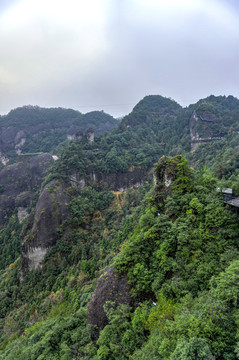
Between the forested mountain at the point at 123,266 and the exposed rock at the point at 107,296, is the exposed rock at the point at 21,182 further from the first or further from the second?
the exposed rock at the point at 107,296

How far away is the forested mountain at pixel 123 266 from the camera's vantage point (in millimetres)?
7652

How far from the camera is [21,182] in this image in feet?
179

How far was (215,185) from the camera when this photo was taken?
15172 millimetres

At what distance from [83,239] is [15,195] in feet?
104

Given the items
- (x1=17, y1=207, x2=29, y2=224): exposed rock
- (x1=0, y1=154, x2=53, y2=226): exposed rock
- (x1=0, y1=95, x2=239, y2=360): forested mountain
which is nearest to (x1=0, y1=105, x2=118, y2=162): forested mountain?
(x1=0, y1=154, x2=53, y2=226): exposed rock

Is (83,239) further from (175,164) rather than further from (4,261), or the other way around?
(175,164)

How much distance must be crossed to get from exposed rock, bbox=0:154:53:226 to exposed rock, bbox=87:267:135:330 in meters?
43.7

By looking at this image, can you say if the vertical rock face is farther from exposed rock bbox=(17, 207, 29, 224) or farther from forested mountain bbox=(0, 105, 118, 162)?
forested mountain bbox=(0, 105, 118, 162)

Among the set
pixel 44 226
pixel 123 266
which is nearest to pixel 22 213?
pixel 44 226

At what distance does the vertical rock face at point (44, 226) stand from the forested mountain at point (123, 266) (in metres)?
0.17

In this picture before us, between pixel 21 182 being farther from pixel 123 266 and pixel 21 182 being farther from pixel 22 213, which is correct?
pixel 123 266

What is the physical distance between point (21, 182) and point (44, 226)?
2965 cm

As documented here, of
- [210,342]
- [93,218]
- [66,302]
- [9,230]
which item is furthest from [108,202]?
[210,342]

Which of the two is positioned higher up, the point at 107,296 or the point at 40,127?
the point at 40,127
